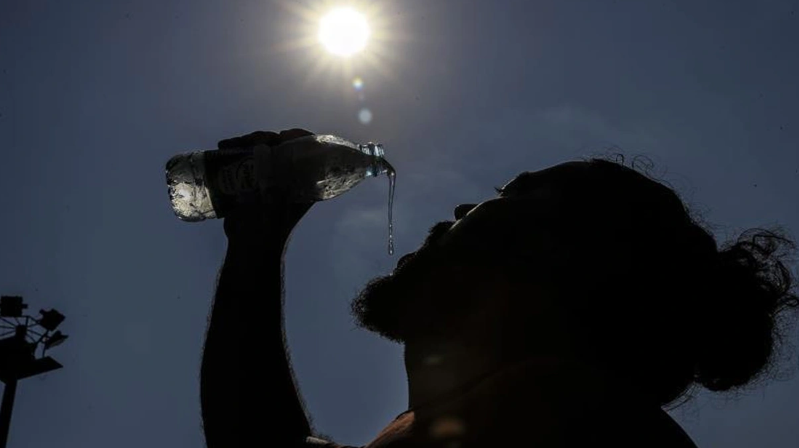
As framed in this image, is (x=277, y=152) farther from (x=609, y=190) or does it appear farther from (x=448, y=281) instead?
(x=609, y=190)

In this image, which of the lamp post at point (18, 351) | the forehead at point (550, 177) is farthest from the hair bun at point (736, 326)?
the lamp post at point (18, 351)

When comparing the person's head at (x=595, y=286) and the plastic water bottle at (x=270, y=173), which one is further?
the plastic water bottle at (x=270, y=173)

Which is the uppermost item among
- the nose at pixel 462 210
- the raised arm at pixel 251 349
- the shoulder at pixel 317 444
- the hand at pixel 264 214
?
the hand at pixel 264 214

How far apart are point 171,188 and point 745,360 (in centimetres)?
263

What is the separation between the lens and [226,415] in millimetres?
2115

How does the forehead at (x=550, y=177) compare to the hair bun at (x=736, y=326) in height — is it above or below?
above

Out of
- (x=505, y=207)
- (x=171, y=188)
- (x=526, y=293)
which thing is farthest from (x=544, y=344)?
(x=171, y=188)

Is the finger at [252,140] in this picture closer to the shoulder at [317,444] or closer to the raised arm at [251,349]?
the raised arm at [251,349]

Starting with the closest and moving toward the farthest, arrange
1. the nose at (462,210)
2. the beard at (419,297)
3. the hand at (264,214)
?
the beard at (419,297) < the nose at (462,210) < the hand at (264,214)

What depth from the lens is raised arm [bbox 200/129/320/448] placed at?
2.11 metres

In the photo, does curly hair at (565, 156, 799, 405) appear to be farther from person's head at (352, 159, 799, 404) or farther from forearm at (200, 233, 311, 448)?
forearm at (200, 233, 311, 448)

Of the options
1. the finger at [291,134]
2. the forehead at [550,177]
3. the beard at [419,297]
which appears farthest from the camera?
the finger at [291,134]

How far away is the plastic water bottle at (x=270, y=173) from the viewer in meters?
2.62

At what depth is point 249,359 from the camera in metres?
2.21
